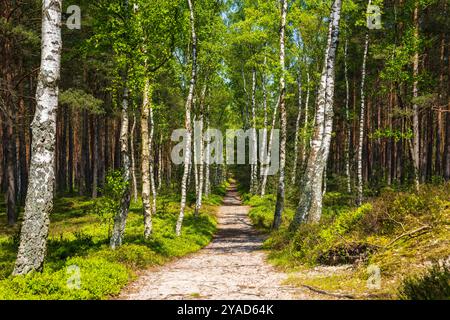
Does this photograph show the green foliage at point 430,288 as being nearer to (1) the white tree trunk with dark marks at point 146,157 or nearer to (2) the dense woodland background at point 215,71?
(2) the dense woodland background at point 215,71

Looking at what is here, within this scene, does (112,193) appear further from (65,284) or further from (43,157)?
(65,284)

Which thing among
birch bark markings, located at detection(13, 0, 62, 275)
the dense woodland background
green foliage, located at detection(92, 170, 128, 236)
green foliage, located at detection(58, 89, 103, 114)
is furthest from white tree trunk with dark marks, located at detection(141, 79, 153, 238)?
green foliage, located at detection(58, 89, 103, 114)

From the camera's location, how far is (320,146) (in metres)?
13.1

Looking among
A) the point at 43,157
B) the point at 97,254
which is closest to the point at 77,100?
the point at 97,254

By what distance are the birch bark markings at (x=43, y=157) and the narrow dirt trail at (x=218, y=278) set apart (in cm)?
195

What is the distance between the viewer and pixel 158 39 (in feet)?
45.2

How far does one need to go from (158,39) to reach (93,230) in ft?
30.3

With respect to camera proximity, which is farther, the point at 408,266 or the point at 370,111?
the point at 370,111

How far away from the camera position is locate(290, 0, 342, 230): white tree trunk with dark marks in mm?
12875

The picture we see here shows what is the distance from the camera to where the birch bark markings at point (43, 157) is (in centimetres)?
736

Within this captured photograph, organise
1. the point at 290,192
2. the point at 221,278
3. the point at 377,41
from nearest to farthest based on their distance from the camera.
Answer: the point at 221,278
the point at 377,41
the point at 290,192

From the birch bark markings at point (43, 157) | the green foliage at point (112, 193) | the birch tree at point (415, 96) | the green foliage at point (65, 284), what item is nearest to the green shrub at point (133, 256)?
the green foliage at point (112, 193)

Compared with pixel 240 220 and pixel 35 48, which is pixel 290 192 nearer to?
pixel 240 220

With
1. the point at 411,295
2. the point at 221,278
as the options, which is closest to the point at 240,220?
the point at 221,278
